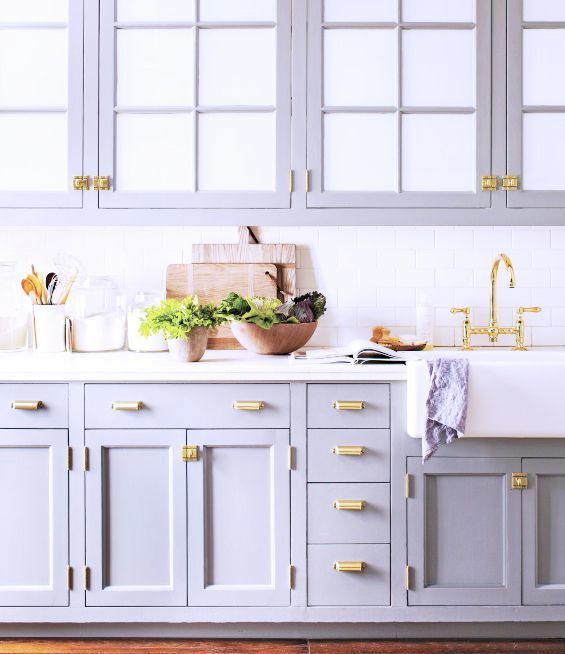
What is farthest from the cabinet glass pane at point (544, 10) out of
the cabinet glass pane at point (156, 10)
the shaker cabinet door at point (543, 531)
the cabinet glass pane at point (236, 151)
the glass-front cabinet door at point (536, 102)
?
the shaker cabinet door at point (543, 531)

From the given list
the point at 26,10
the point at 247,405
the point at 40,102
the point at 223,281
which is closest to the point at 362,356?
the point at 247,405

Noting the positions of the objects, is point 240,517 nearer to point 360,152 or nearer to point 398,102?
point 360,152

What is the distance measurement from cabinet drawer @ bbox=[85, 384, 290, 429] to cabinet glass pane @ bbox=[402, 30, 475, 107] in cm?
122

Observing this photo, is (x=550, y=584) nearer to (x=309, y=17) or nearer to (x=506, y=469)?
(x=506, y=469)

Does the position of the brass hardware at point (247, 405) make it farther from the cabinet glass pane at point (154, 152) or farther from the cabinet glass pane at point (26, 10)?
the cabinet glass pane at point (26, 10)

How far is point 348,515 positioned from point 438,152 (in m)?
1.37

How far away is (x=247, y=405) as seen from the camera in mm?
2340

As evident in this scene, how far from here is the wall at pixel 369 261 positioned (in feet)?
9.92

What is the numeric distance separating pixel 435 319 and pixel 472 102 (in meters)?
0.90

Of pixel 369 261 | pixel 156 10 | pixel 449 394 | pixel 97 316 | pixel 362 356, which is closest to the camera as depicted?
pixel 449 394

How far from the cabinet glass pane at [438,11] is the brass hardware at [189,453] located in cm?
174

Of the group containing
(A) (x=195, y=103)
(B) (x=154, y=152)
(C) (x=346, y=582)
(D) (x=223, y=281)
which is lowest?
(C) (x=346, y=582)

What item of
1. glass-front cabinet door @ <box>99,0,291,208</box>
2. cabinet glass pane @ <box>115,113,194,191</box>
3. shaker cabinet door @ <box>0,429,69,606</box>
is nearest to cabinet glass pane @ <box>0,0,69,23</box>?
glass-front cabinet door @ <box>99,0,291,208</box>

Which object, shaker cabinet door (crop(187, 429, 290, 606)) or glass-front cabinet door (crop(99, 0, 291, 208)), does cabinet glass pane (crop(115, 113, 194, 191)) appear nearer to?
glass-front cabinet door (crop(99, 0, 291, 208))
